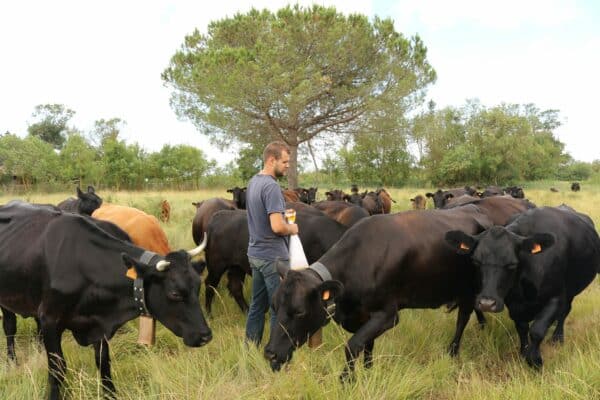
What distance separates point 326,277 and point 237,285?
289cm

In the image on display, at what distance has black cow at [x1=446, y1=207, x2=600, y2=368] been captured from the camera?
4.00 metres

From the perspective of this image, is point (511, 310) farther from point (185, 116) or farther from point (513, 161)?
point (513, 161)

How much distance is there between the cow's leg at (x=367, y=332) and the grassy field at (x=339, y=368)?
121mm

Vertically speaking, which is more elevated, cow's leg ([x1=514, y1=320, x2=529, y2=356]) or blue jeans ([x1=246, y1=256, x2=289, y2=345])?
blue jeans ([x1=246, y1=256, x2=289, y2=345])

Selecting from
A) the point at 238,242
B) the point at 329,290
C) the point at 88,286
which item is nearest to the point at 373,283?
the point at 329,290

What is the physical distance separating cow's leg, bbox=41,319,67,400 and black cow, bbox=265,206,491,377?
1746mm

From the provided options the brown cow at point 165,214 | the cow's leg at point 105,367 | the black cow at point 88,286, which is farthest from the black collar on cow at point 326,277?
the brown cow at point 165,214

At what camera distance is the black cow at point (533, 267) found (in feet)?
13.1

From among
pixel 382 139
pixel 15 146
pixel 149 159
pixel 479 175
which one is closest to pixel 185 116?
pixel 382 139

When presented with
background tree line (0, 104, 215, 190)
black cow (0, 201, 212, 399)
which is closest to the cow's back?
black cow (0, 201, 212, 399)

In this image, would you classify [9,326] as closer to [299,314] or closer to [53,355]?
[53,355]

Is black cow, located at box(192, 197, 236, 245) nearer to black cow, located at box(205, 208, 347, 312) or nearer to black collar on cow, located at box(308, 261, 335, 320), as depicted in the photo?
black cow, located at box(205, 208, 347, 312)

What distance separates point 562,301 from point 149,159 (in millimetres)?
41285

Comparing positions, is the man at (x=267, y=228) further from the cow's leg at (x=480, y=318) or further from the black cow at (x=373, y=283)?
the cow's leg at (x=480, y=318)
